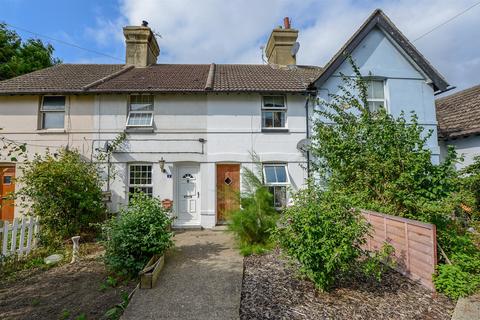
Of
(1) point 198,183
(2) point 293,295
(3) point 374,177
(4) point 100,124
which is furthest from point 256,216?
(4) point 100,124

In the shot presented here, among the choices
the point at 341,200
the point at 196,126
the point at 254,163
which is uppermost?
the point at 196,126

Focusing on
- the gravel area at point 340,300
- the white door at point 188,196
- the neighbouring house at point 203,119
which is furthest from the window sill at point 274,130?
the gravel area at point 340,300

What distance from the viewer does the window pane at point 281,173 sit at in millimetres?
9625

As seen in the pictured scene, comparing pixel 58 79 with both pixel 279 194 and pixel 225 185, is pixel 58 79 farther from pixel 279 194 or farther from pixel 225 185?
pixel 279 194

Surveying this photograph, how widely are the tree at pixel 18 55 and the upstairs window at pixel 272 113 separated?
56.0 feet

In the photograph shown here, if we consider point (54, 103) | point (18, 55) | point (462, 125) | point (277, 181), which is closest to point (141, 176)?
point (54, 103)

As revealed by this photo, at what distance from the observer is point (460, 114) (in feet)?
35.2

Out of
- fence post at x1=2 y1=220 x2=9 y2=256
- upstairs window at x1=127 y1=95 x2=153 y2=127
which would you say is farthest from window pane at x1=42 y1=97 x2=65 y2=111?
fence post at x1=2 y1=220 x2=9 y2=256

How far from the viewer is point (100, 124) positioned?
958 cm

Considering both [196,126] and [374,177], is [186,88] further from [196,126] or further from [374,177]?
[374,177]

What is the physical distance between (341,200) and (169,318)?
3.27m

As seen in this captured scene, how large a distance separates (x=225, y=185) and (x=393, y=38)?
29.3 ft

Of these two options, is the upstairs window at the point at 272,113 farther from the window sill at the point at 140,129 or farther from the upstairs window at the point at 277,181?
the window sill at the point at 140,129

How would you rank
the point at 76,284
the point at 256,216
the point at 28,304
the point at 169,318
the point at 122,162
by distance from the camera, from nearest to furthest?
the point at 169,318, the point at 28,304, the point at 76,284, the point at 256,216, the point at 122,162
